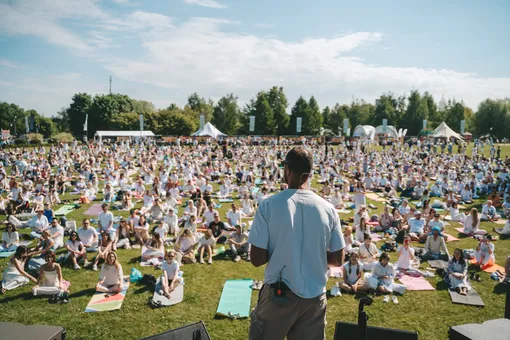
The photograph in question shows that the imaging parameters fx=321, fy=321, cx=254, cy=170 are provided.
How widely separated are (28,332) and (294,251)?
3263mm

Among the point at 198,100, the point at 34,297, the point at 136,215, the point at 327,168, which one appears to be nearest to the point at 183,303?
the point at 34,297

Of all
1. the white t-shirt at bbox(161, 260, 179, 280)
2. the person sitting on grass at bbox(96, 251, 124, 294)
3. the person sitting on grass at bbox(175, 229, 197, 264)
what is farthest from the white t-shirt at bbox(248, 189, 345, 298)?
the person sitting on grass at bbox(175, 229, 197, 264)

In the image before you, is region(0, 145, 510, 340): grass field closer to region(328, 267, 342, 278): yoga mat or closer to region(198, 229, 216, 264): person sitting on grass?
region(328, 267, 342, 278): yoga mat

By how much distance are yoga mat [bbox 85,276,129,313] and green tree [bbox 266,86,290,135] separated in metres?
55.3

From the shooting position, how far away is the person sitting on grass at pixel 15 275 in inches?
265

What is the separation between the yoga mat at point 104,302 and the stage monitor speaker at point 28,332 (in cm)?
253

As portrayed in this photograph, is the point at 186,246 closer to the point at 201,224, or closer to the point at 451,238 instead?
the point at 201,224

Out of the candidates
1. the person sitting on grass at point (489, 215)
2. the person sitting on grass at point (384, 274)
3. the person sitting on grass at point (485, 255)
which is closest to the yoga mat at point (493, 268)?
the person sitting on grass at point (485, 255)

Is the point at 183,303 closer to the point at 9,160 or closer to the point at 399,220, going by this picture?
the point at 399,220

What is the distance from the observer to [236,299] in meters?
6.38

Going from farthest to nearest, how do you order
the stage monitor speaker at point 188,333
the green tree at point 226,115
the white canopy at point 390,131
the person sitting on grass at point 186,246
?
the green tree at point 226,115 → the white canopy at point 390,131 → the person sitting on grass at point 186,246 → the stage monitor speaker at point 188,333

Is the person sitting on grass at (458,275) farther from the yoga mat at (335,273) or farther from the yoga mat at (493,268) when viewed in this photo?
the yoga mat at (335,273)

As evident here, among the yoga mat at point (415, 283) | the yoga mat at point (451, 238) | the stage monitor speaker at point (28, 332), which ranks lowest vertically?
the yoga mat at point (415, 283)

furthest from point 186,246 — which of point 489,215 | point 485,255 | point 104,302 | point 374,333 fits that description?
point 489,215
